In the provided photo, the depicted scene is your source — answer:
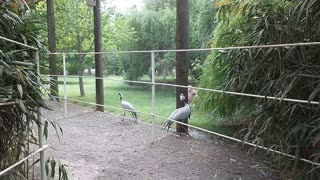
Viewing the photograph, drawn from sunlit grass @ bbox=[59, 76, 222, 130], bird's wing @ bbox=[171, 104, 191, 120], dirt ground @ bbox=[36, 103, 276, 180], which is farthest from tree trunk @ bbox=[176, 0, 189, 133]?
sunlit grass @ bbox=[59, 76, 222, 130]

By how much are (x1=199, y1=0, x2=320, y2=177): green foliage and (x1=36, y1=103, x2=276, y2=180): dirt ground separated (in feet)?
1.76

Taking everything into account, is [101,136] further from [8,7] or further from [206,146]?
[8,7]

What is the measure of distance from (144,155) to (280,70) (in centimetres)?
178

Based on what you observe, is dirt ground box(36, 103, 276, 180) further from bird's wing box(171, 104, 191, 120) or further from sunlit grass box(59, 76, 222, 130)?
sunlit grass box(59, 76, 222, 130)

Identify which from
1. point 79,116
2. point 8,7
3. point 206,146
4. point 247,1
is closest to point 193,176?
point 206,146

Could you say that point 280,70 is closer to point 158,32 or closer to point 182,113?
point 182,113

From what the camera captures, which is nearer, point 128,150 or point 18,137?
point 18,137

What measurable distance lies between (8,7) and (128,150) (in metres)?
2.24

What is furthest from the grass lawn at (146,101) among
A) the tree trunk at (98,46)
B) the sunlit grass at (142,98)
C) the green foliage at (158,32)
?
the green foliage at (158,32)

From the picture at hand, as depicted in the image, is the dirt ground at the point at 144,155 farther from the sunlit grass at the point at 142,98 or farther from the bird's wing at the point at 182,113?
the sunlit grass at the point at 142,98

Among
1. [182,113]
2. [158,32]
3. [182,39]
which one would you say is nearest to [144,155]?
[182,113]

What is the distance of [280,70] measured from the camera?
2.66 m

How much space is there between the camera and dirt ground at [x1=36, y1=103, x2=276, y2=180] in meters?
3.20

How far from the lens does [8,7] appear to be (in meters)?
2.17
